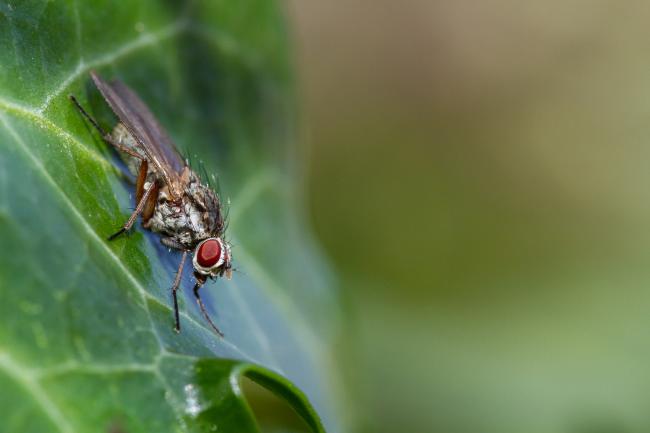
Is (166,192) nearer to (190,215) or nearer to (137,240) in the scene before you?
(190,215)

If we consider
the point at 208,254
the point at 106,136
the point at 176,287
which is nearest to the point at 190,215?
the point at 208,254

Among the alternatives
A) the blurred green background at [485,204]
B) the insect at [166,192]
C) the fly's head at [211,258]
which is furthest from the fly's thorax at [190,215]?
the blurred green background at [485,204]

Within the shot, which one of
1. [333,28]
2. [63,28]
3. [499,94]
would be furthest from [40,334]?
[333,28]

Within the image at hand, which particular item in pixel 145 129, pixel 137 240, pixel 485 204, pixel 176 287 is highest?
pixel 485 204

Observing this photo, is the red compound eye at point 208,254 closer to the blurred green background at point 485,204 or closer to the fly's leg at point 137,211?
the fly's leg at point 137,211

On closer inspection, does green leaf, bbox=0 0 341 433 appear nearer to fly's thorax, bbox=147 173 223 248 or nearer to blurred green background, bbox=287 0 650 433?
fly's thorax, bbox=147 173 223 248
